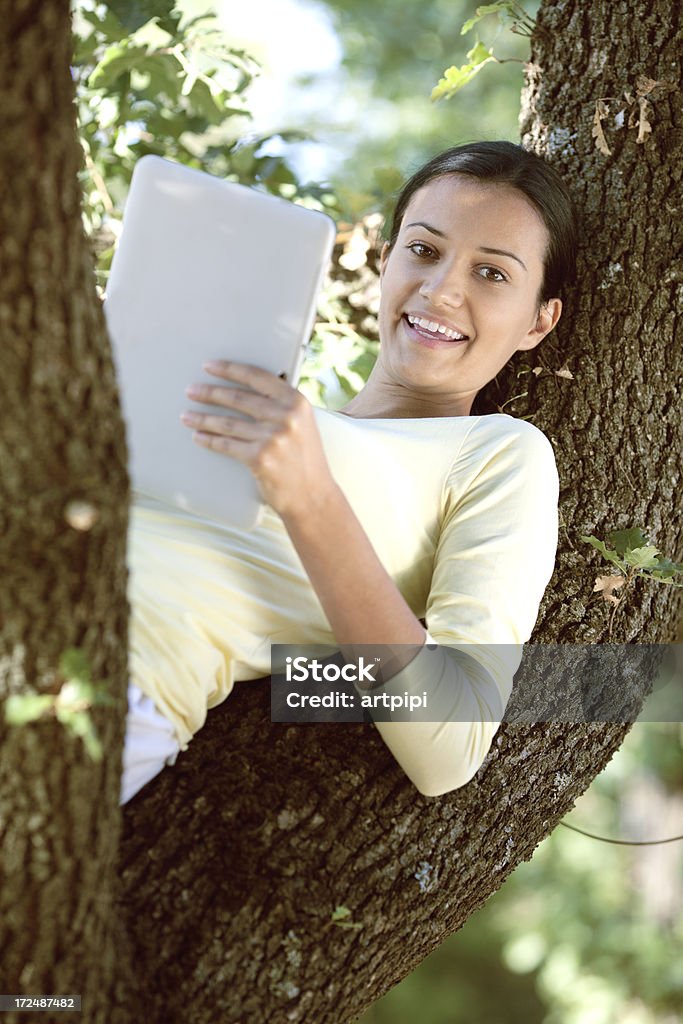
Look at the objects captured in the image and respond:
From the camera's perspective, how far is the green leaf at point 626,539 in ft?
6.73

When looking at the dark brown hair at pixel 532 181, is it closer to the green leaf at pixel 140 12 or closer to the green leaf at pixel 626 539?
the green leaf at pixel 626 539

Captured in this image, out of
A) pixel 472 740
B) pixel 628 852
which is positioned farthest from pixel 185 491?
pixel 628 852

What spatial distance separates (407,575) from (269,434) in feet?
1.69

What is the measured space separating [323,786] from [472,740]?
23cm

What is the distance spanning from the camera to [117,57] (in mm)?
2707

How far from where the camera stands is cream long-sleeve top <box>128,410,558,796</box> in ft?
5.13

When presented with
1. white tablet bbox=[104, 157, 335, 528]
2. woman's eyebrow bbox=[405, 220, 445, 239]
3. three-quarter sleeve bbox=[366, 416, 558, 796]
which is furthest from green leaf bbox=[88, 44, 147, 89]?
three-quarter sleeve bbox=[366, 416, 558, 796]

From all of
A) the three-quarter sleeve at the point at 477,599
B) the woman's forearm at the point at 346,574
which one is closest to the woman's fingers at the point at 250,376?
the woman's forearm at the point at 346,574

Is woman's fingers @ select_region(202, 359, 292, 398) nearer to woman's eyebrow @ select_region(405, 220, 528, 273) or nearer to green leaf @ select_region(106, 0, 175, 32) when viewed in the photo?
woman's eyebrow @ select_region(405, 220, 528, 273)

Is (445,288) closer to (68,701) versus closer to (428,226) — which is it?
(428,226)

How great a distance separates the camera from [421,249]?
6.91 feet

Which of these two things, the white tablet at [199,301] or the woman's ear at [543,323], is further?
the woman's ear at [543,323]

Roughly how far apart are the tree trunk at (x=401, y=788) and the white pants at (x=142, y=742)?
0.04m

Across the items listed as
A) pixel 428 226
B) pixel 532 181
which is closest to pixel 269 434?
pixel 428 226
